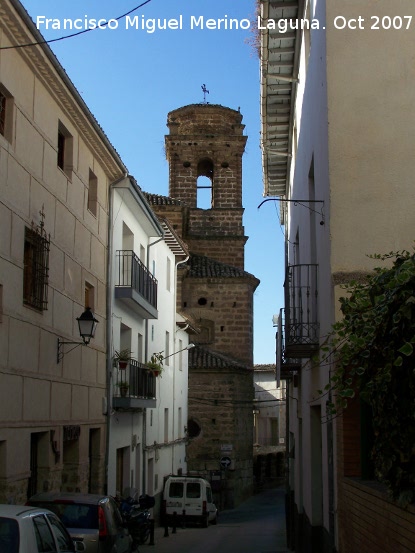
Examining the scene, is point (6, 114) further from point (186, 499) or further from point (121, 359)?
point (186, 499)

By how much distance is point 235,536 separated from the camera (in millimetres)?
23656

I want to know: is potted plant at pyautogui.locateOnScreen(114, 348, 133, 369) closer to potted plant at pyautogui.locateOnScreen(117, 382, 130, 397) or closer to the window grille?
potted plant at pyautogui.locateOnScreen(117, 382, 130, 397)

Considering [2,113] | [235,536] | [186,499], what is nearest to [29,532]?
[2,113]

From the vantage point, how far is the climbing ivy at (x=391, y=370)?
18.6 ft

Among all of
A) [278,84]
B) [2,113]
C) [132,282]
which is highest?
[278,84]

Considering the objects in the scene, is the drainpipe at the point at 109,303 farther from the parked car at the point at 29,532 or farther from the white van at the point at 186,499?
the parked car at the point at 29,532

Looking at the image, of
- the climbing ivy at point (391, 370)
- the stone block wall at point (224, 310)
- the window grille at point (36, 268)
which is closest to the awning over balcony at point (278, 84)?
the window grille at point (36, 268)

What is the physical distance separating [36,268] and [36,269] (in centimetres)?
2

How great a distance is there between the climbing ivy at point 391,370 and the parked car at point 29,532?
2.76m

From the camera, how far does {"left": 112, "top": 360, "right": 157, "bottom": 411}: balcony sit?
17.9 metres

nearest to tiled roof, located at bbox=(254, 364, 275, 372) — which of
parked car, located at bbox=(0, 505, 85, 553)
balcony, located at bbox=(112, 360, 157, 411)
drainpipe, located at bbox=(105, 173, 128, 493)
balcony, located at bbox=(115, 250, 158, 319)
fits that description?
balcony, located at bbox=(112, 360, 157, 411)

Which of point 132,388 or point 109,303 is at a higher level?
point 109,303

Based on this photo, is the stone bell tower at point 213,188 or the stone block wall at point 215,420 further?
the stone bell tower at point 213,188

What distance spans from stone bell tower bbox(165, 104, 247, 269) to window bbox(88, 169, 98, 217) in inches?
1009
